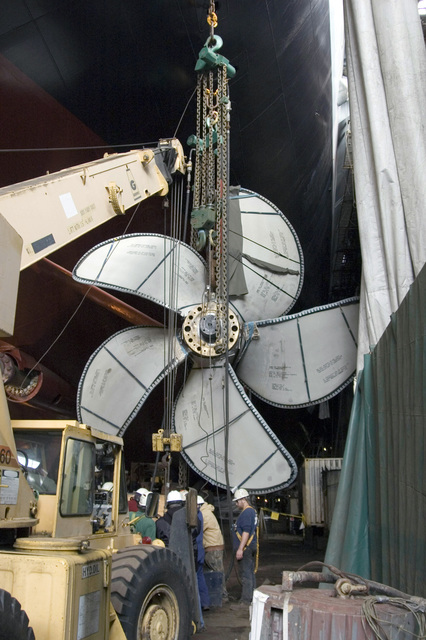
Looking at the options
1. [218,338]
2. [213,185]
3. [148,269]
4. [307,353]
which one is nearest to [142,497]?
[218,338]

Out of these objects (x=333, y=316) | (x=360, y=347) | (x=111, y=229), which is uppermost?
(x=111, y=229)

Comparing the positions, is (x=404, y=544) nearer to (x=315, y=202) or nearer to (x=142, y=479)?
(x=142, y=479)

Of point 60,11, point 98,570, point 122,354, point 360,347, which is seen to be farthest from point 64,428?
point 60,11

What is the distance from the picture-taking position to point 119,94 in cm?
892

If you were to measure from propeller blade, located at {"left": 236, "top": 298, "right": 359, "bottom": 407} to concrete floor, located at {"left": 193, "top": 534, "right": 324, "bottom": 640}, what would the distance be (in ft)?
8.01

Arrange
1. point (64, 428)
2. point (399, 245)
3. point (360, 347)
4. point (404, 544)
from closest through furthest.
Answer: point (64, 428), point (404, 544), point (399, 245), point (360, 347)

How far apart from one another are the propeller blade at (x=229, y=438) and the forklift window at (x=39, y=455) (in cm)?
336

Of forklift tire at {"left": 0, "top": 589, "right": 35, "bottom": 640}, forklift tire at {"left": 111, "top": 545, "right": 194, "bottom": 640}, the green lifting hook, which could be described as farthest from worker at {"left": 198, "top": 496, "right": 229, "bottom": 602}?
the green lifting hook

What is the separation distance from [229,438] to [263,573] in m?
2.64

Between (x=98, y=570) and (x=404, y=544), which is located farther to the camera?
(x=404, y=544)

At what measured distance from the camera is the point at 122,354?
23.9 ft

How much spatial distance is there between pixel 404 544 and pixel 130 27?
7646mm

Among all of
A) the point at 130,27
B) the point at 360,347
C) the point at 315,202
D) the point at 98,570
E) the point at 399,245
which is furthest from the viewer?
the point at 315,202

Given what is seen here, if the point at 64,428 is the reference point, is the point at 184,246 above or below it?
above
